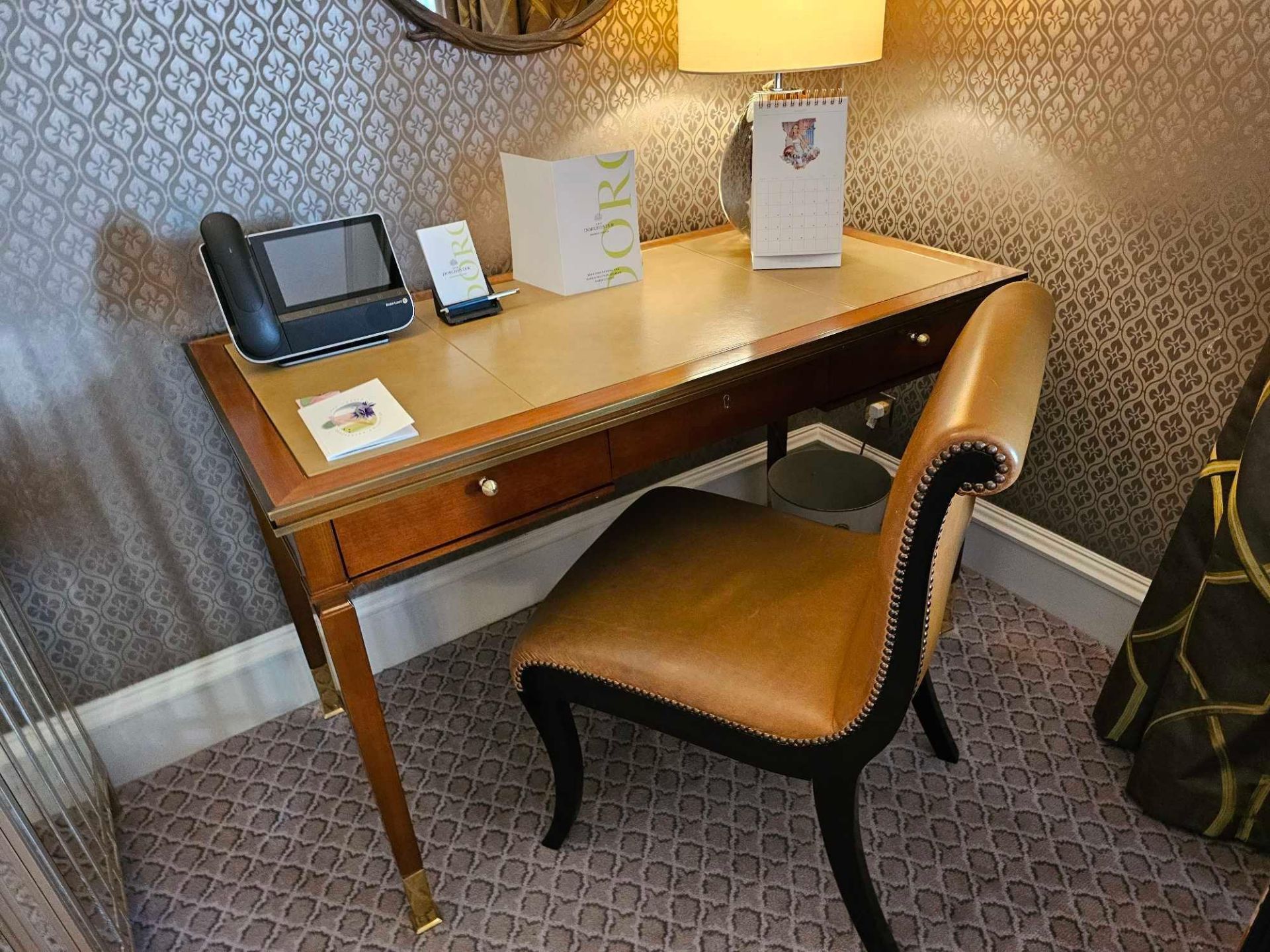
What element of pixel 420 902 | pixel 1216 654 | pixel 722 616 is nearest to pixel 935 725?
pixel 1216 654

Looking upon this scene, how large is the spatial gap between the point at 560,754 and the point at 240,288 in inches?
33.1

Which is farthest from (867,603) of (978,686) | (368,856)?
(368,856)

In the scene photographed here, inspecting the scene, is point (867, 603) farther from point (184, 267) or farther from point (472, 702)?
point (184, 267)

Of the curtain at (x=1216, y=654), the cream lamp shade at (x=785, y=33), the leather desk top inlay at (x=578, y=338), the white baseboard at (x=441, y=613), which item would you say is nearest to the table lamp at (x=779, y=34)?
the cream lamp shade at (x=785, y=33)

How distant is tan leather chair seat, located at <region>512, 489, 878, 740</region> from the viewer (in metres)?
1.13

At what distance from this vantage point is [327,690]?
5.91ft

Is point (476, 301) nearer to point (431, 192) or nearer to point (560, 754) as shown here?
point (431, 192)

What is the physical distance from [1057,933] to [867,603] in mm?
699

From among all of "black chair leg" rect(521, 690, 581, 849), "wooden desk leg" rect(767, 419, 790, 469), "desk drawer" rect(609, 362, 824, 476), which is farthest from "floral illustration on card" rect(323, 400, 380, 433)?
"wooden desk leg" rect(767, 419, 790, 469)

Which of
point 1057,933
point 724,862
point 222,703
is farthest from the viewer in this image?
point 222,703

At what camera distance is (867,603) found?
40.7 inches

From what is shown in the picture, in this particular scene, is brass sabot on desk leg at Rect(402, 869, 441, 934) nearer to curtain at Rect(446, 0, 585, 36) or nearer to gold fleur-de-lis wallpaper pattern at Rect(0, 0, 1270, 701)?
gold fleur-de-lis wallpaper pattern at Rect(0, 0, 1270, 701)

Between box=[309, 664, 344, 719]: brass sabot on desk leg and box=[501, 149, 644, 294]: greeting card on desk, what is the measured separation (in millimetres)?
902

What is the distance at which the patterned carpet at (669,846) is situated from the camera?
1354mm
